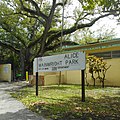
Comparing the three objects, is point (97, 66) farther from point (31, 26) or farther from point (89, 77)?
point (31, 26)

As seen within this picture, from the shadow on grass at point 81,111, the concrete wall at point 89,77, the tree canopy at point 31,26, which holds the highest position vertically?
the tree canopy at point 31,26

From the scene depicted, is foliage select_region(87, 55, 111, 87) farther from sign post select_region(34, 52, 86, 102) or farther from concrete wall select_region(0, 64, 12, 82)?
concrete wall select_region(0, 64, 12, 82)

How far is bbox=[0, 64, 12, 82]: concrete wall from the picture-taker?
29.1 metres

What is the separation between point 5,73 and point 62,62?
19.1 metres

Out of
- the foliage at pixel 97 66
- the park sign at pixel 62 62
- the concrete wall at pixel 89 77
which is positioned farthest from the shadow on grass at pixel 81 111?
the concrete wall at pixel 89 77

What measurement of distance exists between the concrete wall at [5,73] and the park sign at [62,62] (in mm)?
15551

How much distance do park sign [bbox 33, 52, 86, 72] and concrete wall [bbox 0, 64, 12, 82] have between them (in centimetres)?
1555

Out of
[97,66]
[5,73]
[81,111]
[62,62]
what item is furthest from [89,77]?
[81,111]

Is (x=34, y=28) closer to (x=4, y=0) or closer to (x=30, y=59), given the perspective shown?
(x=30, y=59)

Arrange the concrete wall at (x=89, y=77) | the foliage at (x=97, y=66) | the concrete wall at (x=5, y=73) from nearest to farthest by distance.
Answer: the foliage at (x=97, y=66)
the concrete wall at (x=89, y=77)
the concrete wall at (x=5, y=73)

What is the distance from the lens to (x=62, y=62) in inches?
464

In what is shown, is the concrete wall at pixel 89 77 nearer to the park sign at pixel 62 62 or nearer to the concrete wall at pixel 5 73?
the concrete wall at pixel 5 73

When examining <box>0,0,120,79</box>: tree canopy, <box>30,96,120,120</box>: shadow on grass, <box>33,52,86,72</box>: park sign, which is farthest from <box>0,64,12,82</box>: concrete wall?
<box>30,96,120,120</box>: shadow on grass

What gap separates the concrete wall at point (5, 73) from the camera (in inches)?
1146
